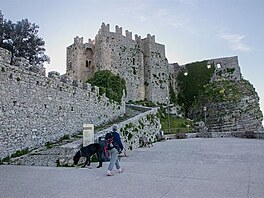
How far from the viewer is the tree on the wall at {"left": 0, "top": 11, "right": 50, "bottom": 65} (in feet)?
56.8

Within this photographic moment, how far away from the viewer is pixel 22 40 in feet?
58.6

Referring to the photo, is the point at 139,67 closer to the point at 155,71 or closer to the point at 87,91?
the point at 155,71

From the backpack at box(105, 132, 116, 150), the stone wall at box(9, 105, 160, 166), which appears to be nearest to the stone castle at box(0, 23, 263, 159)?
the stone wall at box(9, 105, 160, 166)

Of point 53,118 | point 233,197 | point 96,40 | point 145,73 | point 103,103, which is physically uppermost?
point 96,40

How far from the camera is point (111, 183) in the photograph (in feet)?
18.4

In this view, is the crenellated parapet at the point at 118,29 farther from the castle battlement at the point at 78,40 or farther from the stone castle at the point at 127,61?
the castle battlement at the point at 78,40

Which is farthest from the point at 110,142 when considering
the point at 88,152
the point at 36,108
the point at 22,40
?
the point at 22,40

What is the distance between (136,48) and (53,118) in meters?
29.6

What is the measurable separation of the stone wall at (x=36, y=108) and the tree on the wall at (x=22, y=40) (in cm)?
581

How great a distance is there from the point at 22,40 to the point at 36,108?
29.9ft

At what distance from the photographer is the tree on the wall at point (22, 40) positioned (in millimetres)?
17325

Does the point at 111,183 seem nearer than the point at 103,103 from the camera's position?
Yes

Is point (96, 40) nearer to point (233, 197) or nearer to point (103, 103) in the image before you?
point (103, 103)

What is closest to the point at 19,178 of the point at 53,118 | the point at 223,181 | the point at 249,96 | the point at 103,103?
the point at 223,181
